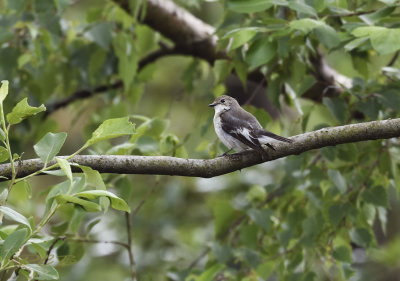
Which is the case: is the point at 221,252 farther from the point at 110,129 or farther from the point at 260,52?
the point at 110,129

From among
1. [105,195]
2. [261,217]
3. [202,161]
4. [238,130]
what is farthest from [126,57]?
[105,195]

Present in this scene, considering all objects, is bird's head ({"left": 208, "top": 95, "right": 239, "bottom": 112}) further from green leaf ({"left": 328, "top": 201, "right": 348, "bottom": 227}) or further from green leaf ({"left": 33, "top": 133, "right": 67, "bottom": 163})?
green leaf ({"left": 33, "top": 133, "right": 67, "bottom": 163})

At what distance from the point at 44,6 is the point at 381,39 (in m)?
2.13

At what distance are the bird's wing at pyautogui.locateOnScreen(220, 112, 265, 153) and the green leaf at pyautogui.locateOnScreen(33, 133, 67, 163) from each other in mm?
1040

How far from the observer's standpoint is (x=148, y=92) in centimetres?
864

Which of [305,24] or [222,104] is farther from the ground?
[305,24]

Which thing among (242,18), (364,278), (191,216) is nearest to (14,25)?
(242,18)

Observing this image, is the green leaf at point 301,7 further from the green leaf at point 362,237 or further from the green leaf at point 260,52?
the green leaf at point 362,237

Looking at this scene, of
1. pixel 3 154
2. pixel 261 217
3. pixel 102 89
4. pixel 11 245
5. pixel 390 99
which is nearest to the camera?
pixel 11 245

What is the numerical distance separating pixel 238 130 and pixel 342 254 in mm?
877

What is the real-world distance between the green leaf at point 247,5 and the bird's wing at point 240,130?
609 millimetres

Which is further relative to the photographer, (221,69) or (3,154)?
(221,69)

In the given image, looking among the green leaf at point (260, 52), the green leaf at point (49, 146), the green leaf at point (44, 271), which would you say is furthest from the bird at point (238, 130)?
the green leaf at point (44, 271)

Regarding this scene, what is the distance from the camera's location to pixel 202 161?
2297 mm
